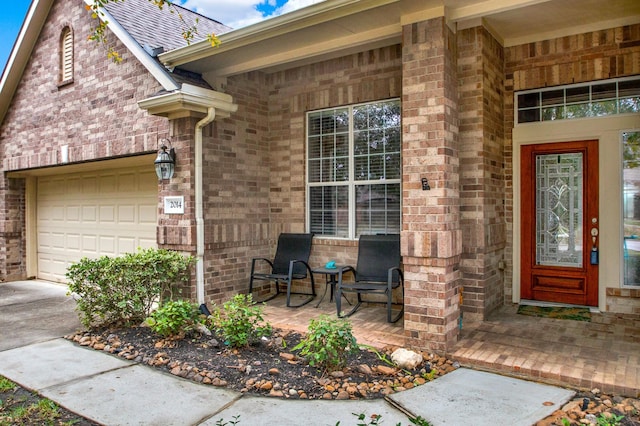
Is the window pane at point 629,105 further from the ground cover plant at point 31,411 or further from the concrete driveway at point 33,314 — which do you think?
the concrete driveway at point 33,314

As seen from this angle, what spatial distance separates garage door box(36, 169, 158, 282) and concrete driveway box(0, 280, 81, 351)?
30.4 inches

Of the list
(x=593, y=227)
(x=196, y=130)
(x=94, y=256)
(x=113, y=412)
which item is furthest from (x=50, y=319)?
(x=593, y=227)

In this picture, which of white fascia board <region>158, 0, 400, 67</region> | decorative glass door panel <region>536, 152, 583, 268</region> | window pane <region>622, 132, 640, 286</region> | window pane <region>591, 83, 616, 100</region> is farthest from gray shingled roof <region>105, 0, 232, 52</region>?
window pane <region>622, 132, 640, 286</region>

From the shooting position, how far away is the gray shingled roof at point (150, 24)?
21.8 ft

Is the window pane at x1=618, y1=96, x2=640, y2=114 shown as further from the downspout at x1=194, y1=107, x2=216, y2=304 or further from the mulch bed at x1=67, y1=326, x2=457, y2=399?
the downspout at x1=194, y1=107, x2=216, y2=304

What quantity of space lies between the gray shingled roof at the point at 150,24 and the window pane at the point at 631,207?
17.5 ft

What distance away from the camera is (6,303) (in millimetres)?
7148

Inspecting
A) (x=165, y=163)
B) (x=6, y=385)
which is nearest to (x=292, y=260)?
(x=165, y=163)

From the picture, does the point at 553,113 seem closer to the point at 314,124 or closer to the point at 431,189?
the point at 431,189

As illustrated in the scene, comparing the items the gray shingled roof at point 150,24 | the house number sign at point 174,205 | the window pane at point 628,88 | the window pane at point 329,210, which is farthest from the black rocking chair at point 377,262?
the gray shingled roof at point 150,24

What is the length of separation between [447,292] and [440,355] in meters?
0.55

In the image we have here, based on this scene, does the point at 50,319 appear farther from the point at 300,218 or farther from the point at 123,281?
the point at 300,218

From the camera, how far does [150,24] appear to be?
7.28 metres

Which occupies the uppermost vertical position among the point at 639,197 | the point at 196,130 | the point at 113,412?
the point at 196,130
